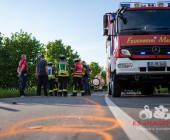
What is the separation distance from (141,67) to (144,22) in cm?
159

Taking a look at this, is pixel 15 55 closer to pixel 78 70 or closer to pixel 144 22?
pixel 78 70

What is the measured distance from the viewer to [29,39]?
148 ft

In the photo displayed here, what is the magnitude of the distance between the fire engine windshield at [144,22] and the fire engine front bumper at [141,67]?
3.23 feet

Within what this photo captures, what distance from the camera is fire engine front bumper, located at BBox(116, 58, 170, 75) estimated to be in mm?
9086

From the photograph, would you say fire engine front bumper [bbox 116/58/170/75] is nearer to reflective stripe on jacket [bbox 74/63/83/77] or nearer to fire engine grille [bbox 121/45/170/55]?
fire engine grille [bbox 121/45/170/55]

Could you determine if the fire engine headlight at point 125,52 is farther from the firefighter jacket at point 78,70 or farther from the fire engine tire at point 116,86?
the firefighter jacket at point 78,70

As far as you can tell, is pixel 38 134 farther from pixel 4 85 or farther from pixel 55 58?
pixel 55 58

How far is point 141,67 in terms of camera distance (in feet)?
30.0

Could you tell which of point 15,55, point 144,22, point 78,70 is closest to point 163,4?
point 144,22

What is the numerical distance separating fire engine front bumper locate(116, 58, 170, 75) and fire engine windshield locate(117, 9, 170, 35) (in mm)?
984

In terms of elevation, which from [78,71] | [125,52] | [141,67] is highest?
[125,52]

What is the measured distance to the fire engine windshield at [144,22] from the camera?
30.2 feet

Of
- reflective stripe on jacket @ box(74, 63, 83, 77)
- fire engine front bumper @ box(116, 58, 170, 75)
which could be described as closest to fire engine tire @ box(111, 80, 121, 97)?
fire engine front bumper @ box(116, 58, 170, 75)

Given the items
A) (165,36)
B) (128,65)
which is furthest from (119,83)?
(165,36)
